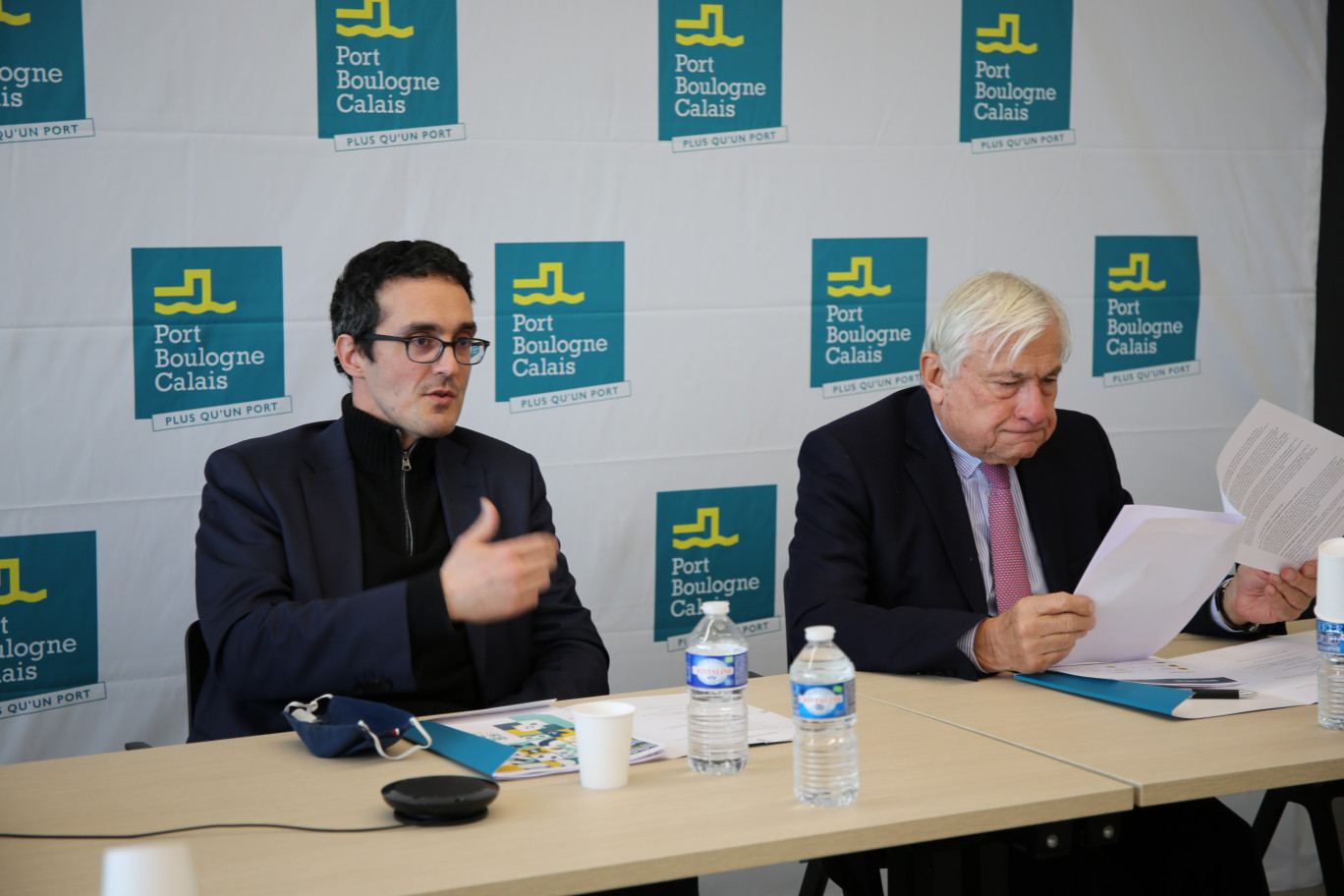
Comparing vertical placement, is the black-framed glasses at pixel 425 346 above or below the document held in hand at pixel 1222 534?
above

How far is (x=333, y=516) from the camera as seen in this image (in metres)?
2.23

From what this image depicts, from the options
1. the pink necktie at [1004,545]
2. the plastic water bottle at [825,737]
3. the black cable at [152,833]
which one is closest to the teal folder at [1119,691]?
the pink necktie at [1004,545]

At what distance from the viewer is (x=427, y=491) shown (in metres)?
2.40

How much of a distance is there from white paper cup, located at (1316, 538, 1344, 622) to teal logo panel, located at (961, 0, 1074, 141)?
203cm

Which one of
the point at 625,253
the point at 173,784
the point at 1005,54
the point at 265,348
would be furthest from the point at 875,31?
the point at 173,784

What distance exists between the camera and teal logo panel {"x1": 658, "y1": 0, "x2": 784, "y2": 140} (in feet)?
10.4

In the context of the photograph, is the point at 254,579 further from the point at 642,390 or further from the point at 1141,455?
the point at 1141,455

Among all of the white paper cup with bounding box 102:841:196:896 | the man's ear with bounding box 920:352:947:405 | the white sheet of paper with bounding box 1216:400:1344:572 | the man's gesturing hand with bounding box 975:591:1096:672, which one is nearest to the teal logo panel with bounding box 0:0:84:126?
the man's ear with bounding box 920:352:947:405

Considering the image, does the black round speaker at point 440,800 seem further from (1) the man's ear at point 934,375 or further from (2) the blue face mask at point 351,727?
(1) the man's ear at point 934,375

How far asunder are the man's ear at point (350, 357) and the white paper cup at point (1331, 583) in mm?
1684

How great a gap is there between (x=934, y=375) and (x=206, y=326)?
1.65m

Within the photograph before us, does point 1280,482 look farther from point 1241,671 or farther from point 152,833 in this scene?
point 152,833

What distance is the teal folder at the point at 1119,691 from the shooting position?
72.6 inches

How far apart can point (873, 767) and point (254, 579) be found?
43.9 inches
